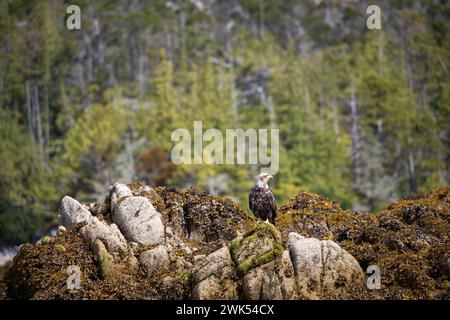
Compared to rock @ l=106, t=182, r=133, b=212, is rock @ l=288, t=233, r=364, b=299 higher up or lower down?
lower down

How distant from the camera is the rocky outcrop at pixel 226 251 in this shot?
1947 cm

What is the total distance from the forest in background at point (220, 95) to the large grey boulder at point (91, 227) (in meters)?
33.8

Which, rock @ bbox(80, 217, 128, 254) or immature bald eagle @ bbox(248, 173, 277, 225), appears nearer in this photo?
rock @ bbox(80, 217, 128, 254)

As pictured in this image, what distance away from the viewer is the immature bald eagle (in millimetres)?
21203

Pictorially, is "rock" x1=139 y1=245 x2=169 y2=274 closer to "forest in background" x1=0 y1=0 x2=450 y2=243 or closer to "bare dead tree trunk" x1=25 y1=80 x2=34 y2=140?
"forest in background" x1=0 y1=0 x2=450 y2=243

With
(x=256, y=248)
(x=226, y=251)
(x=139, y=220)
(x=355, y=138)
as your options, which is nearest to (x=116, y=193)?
(x=139, y=220)

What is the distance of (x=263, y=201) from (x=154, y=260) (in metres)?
2.87

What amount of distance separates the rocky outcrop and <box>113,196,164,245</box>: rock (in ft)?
0.08

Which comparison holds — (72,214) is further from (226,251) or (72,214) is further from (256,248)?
(256,248)

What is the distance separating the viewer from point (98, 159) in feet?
245

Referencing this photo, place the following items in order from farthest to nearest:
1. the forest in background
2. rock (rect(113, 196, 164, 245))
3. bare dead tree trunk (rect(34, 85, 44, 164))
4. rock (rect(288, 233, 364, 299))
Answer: bare dead tree trunk (rect(34, 85, 44, 164)) < the forest in background < rock (rect(113, 196, 164, 245)) < rock (rect(288, 233, 364, 299))

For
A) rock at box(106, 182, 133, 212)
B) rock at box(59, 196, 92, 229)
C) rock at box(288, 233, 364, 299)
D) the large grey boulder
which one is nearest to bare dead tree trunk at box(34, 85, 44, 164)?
rock at box(59, 196, 92, 229)

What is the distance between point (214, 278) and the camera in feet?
Result: 63.5
